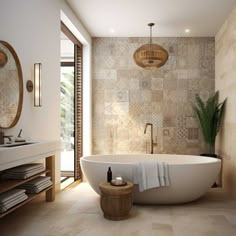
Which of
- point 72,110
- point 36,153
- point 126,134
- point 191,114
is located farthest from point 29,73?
→ point 191,114

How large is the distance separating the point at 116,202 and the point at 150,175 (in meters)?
0.62

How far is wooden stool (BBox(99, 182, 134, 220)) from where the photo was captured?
3.16 metres

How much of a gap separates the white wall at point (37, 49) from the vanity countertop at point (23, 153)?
0.83 feet

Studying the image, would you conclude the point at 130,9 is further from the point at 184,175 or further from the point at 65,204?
the point at 65,204

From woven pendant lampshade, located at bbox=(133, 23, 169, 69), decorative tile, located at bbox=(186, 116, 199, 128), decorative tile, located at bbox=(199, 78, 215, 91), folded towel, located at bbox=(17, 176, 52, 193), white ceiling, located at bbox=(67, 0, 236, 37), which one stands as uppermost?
white ceiling, located at bbox=(67, 0, 236, 37)

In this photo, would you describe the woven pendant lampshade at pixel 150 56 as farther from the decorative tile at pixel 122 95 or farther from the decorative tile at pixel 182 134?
the decorative tile at pixel 182 134

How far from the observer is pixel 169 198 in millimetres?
3678

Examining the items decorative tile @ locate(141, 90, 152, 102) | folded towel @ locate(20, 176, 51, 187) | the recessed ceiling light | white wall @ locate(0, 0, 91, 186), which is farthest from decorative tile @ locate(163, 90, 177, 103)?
folded towel @ locate(20, 176, 51, 187)

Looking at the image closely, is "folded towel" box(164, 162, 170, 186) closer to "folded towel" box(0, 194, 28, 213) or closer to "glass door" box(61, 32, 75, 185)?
"folded towel" box(0, 194, 28, 213)

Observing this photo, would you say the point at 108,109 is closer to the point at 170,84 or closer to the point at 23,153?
the point at 170,84

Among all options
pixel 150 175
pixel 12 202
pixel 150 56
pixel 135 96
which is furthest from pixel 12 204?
pixel 135 96

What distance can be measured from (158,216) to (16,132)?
5.65 feet

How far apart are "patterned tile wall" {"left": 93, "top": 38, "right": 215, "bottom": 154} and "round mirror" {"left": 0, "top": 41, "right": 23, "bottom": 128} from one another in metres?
2.94

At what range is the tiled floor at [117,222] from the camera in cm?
280
